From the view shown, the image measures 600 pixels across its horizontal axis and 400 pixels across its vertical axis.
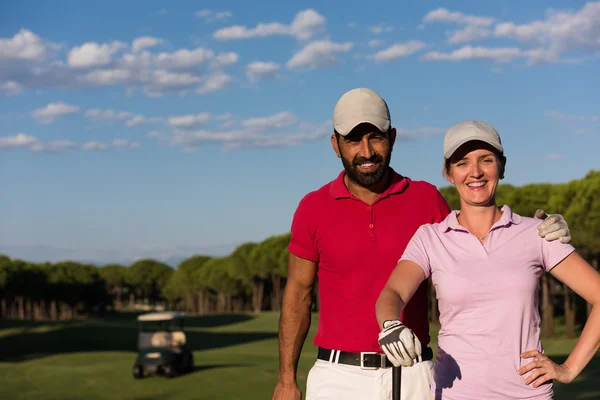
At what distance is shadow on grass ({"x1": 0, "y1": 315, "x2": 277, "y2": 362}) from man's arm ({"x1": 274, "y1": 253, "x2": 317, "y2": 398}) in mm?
44334

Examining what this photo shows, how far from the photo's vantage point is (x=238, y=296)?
115812mm

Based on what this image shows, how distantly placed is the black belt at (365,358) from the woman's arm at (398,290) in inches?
50.1

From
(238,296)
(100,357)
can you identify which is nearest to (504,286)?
(100,357)

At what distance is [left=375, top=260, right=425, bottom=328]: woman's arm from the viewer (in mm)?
3891

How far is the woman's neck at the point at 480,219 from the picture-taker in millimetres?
4227

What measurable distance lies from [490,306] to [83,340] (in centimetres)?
5712

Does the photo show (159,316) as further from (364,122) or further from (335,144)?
(364,122)

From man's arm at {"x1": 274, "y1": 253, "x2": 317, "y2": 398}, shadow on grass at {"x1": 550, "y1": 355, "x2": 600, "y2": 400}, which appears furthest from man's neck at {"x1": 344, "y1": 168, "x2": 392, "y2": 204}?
shadow on grass at {"x1": 550, "y1": 355, "x2": 600, "y2": 400}

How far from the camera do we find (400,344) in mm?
3584

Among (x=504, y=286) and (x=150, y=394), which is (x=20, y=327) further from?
(x=504, y=286)

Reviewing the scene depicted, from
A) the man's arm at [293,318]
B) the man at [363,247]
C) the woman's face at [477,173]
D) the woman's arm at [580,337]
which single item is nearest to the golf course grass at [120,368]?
the man's arm at [293,318]

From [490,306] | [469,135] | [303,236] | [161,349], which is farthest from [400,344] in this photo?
[161,349]

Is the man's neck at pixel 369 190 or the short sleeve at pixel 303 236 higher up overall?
the man's neck at pixel 369 190

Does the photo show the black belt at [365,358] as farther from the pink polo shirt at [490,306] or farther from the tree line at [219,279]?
the tree line at [219,279]
